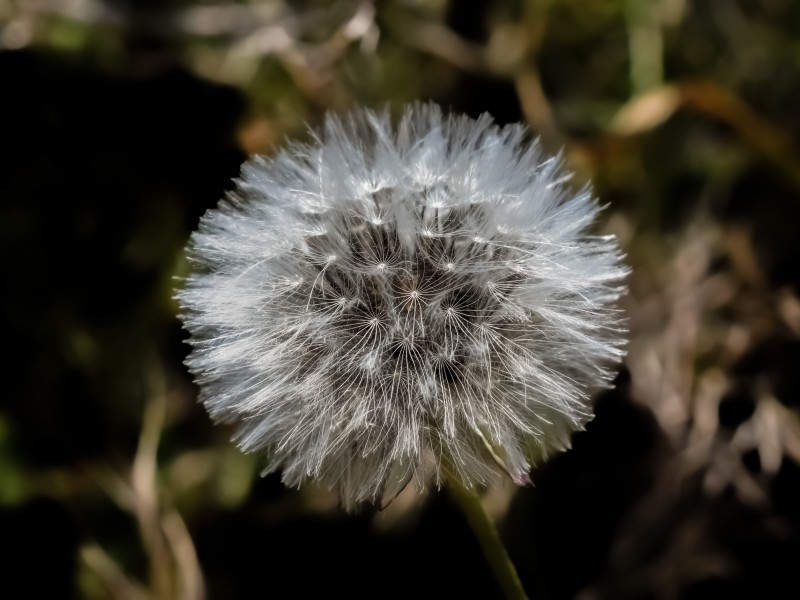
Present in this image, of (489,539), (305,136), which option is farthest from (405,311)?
(305,136)

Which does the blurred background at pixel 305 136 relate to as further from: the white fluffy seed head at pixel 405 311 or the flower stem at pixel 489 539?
the white fluffy seed head at pixel 405 311

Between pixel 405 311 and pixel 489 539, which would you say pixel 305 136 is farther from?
pixel 489 539

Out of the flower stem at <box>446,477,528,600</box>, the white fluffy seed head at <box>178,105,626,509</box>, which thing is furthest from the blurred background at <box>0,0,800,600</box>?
the white fluffy seed head at <box>178,105,626,509</box>

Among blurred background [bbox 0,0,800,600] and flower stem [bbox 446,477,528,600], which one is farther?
blurred background [bbox 0,0,800,600]

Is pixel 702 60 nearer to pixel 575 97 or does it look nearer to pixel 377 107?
pixel 575 97

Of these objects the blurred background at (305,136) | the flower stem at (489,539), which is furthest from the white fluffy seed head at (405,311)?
the blurred background at (305,136)

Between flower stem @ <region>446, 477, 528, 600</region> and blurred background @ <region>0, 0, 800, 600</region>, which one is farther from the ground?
blurred background @ <region>0, 0, 800, 600</region>

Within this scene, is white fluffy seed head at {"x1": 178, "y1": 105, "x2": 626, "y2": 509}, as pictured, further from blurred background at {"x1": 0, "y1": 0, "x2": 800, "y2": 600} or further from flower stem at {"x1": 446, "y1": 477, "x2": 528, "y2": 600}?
blurred background at {"x1": 0, "y1": 0, "x2": 800, "y2": 600}
